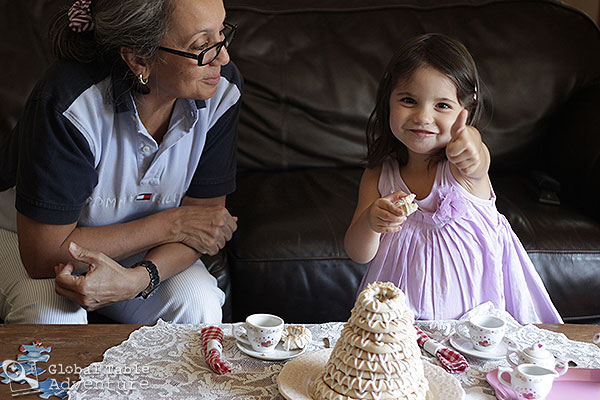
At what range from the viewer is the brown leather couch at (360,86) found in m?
2.40

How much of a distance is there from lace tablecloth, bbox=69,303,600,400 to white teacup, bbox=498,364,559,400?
6 cm

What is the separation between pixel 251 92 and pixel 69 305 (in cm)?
120

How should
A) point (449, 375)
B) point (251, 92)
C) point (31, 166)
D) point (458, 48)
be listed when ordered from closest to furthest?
point (449, 375)
point (31, 166)
point (458, 48)
point (251, 92)

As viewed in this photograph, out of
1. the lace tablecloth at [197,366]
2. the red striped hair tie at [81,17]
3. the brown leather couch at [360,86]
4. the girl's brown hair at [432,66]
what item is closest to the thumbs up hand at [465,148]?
the girl's brown hair at [432,66]

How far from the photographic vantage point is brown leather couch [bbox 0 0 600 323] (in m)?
2.40

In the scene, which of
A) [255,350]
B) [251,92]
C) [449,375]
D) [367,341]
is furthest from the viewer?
[251,92]

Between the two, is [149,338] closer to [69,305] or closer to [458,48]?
[69,305]

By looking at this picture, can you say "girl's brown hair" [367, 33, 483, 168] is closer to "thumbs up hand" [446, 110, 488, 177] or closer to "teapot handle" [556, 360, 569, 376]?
"thumbs up hand" [446, 110, 488, 177]

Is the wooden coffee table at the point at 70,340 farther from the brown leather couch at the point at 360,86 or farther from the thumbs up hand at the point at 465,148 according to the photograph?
the brown leather couch at the point at 360,86

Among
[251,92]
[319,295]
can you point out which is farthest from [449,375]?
[251,92]

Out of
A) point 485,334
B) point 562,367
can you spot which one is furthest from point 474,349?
point 562,367

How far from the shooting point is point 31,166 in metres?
1.57

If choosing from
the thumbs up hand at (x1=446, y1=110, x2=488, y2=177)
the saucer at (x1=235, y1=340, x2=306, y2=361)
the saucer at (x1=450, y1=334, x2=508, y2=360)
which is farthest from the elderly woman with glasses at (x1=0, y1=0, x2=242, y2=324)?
the saucer at (x1=450, y1=334, x2=508, y2=360)

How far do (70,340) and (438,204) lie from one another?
876 mm
